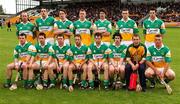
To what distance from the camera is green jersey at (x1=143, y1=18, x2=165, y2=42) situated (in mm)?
10648

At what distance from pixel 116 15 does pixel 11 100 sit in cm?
4720

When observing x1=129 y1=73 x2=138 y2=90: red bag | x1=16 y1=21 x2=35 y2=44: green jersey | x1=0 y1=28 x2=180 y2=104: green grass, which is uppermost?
x1=16 y1=21 x2=35 y2=44: green jersey

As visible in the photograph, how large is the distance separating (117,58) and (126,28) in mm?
1229

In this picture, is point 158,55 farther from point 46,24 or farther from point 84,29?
point 46,24

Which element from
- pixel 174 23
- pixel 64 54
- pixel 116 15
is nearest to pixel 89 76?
pixel 64 54

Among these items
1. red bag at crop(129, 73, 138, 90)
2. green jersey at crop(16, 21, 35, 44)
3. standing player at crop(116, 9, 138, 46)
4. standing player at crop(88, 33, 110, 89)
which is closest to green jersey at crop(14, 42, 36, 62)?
green jersey at crop(16, 21, 35, 44)

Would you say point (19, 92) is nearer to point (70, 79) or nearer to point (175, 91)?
point (70, 79)

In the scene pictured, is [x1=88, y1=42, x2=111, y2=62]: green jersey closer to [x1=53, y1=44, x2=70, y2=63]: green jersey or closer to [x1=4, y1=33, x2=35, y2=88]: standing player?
[x1=53, y1=44, x2=70, y2=63]: green jersey

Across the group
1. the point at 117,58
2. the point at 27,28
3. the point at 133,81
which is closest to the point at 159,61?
the point at 133,81

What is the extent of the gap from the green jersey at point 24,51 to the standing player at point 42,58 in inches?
6.3

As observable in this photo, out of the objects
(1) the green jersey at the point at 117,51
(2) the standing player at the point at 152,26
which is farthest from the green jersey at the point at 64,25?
(2) the standing player at the point at 152,26

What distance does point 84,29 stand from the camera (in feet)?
35.0

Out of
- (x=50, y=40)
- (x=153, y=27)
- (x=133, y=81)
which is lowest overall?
(x=133, y=81)

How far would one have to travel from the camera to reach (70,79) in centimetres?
903
